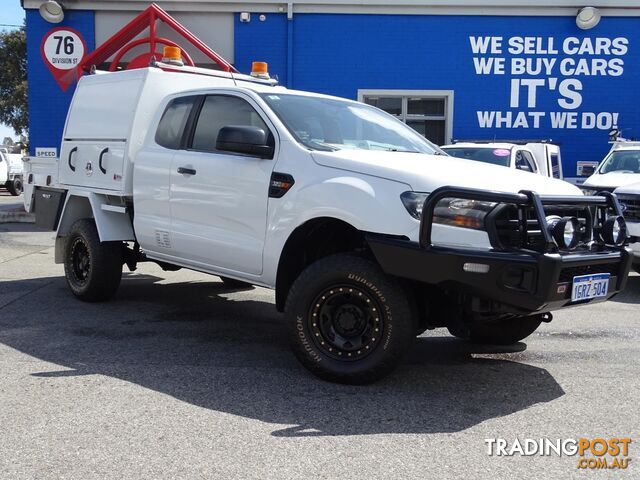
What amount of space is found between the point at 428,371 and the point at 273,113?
7.09 feet

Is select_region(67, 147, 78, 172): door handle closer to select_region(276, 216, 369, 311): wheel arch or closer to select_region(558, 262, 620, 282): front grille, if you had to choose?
select_region(276, 216, 369, 311): wheel arch

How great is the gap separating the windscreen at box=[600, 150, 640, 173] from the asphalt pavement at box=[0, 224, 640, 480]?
3.91 m

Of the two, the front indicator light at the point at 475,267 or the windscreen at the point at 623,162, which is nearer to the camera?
the front indicator light at the point at 475,267

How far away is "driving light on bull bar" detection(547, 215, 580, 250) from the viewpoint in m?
3.91

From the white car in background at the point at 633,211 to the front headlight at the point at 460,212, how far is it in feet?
13.8

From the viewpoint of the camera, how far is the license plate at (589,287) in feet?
13.0

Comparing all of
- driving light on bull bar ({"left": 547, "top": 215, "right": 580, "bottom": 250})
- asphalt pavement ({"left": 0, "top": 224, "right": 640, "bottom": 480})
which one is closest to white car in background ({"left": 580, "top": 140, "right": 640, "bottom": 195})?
asphalt pavement ({"left": 0, "top": 224, "right": 640, "bottom": 480})

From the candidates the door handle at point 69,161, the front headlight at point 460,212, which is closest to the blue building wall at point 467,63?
the door handle at point 69,161

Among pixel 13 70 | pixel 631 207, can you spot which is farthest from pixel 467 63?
pixel 13 70

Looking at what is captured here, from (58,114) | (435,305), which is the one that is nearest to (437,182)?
(435,305)

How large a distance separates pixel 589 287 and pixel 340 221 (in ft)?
5.19

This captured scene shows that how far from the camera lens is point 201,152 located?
539 centimetres

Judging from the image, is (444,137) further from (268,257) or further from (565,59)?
(268,257)

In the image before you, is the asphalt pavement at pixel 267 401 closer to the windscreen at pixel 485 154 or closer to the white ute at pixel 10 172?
the windscreen at pixel 485 154
